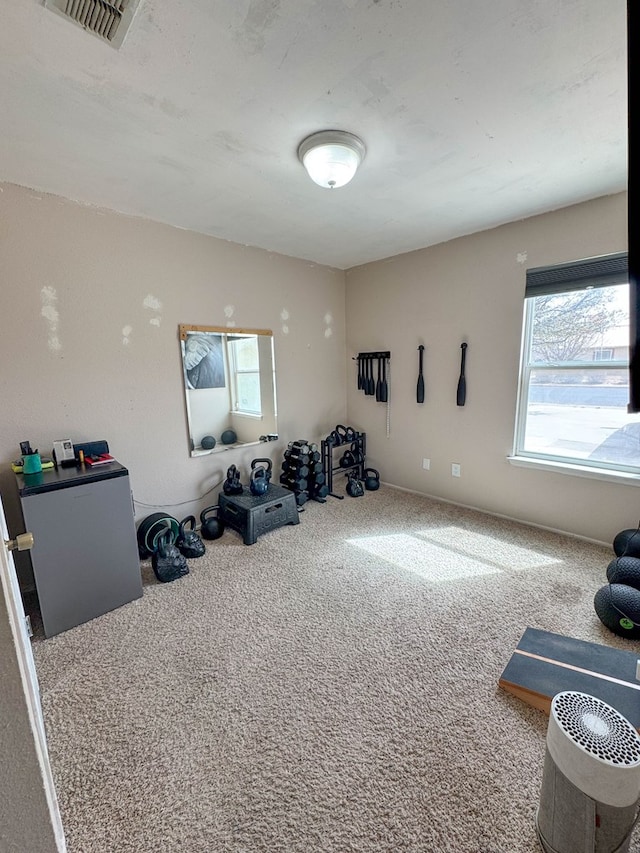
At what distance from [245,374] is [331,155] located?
1.94 meters

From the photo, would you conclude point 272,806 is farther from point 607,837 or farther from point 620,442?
point 620,442

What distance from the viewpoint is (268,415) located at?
11.7 ft

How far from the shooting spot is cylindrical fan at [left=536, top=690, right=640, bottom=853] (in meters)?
0.90

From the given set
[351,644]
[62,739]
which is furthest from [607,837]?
[62,739]

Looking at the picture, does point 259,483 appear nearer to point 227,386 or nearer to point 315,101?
point 227,386

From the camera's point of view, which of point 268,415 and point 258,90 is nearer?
point 258,90

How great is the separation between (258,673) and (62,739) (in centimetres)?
76

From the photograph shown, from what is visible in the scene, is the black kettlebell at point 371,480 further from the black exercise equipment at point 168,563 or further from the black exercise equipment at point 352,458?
the black exercise equipment at point 168,563

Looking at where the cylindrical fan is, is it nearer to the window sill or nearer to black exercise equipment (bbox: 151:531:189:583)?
the window sill

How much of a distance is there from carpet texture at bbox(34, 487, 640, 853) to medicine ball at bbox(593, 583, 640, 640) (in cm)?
7

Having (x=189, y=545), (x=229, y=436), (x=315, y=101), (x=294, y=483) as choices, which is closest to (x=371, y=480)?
(x=294, y=483)

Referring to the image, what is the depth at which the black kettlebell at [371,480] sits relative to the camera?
3.98m

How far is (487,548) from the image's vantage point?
2.71m

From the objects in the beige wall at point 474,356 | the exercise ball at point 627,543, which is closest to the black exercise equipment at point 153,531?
the beige wall at point 474,356
